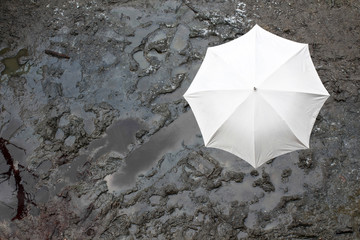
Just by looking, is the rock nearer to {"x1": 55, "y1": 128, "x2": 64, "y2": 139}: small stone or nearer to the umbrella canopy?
the umbrella canopy

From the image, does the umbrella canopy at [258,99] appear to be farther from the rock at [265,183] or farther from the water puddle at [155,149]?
the water puddle at [155,149]

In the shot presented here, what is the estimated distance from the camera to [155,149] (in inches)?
212

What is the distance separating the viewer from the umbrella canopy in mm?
4043

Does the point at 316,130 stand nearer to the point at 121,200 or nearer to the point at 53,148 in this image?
the point at 121,200

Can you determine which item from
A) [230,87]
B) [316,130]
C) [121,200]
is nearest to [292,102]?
[230,87]

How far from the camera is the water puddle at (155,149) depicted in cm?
523

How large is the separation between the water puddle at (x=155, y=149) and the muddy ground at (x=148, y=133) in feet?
0.05

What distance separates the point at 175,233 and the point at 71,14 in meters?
3.93

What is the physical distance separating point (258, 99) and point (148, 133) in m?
1.98

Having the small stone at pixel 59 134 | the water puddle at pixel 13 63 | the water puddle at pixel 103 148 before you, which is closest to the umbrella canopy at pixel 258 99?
the water puddle at pixel 103 148

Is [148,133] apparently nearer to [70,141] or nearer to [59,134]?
[70,141]

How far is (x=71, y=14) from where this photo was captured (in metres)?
6.38

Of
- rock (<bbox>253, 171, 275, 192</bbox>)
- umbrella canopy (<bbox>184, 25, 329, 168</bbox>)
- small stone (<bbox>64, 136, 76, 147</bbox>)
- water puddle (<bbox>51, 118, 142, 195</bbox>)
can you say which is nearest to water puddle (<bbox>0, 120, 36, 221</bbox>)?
water puddle (<bbox>51, 118, 142, 195</bbox>)

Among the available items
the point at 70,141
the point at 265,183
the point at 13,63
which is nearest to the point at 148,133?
the point at 70,141
